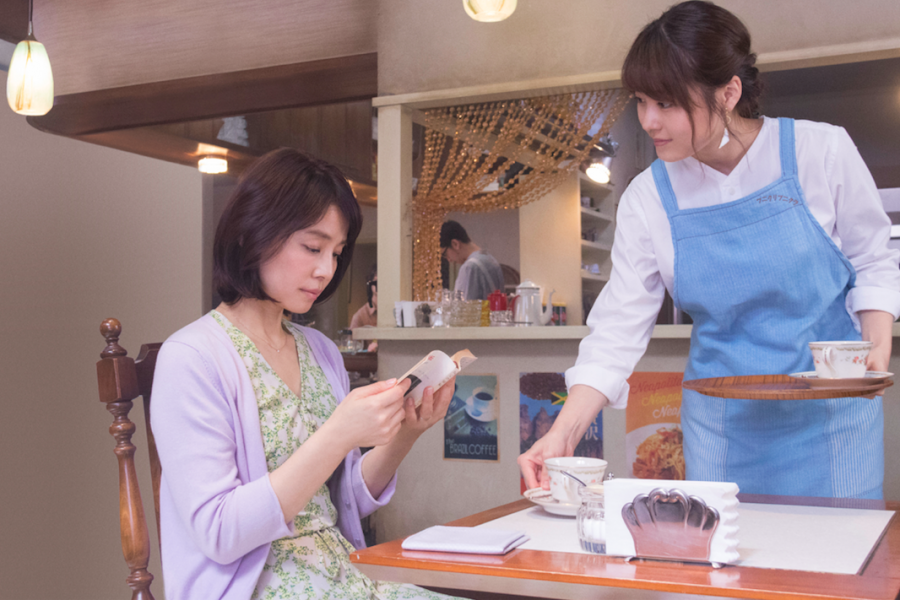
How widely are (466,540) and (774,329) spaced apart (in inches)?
30.9

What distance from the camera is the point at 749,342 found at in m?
1.48

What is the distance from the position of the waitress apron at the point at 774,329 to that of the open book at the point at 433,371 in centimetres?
49

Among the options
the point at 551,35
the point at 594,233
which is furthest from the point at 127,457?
the point at 594,233

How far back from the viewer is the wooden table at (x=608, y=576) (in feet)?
2.59

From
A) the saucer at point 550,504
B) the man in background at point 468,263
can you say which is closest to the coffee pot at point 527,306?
the man in background at point 468,263

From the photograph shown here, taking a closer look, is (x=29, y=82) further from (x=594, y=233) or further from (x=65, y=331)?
(x=594, y=233)

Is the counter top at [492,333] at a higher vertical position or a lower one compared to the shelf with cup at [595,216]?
lower

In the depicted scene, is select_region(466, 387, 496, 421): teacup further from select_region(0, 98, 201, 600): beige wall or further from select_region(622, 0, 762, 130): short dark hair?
select_region(622, 0, 762, 130): short dark hair

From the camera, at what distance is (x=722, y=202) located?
1507 millimetres

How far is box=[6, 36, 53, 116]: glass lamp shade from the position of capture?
303cm

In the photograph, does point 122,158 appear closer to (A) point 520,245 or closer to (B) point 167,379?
(A) point 520,245

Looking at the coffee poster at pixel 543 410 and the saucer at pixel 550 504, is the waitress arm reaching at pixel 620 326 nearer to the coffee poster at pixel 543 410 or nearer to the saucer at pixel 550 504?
the saucer at pixel 550 504

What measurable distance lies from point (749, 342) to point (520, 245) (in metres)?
2.69

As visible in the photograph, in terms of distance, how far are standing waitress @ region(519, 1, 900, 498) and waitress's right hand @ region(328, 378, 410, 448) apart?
0.29 meters
